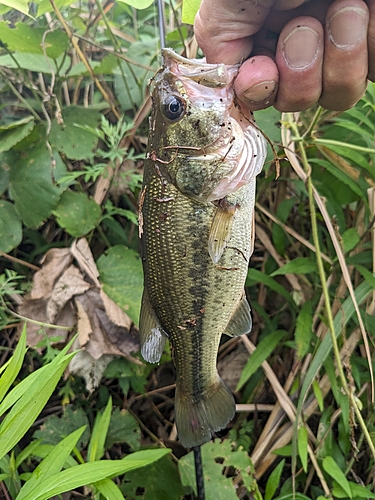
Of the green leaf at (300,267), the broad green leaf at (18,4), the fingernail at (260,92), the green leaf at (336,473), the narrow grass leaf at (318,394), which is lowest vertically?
the green leaf at (336,473)

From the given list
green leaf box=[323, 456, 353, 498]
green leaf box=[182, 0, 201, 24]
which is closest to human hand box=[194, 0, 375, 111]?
green leaf box=[182, 0, 201, 24]

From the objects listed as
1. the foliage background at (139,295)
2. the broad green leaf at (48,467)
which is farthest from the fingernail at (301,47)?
the broad green leaf at (48,467)

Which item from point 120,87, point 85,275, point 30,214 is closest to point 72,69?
point 120,87

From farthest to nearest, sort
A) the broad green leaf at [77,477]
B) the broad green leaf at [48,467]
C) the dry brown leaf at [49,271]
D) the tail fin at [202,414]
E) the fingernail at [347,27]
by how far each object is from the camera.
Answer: the dry brown leaf at [49,271], the tail fin at [202,414], the broad green leaf at [48,467], the broad green leaf at [77,477], the fingernail at [347,27]

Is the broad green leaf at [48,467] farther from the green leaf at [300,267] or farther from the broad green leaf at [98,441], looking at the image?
the green leaf at [300,267]

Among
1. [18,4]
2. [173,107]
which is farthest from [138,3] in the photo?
[173,107]

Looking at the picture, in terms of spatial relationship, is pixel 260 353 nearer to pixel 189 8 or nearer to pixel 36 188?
pixel 36 188

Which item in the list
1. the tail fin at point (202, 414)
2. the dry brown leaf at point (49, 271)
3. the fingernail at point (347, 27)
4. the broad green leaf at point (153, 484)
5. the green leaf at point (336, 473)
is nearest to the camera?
the fingernail at point (347, 27)
